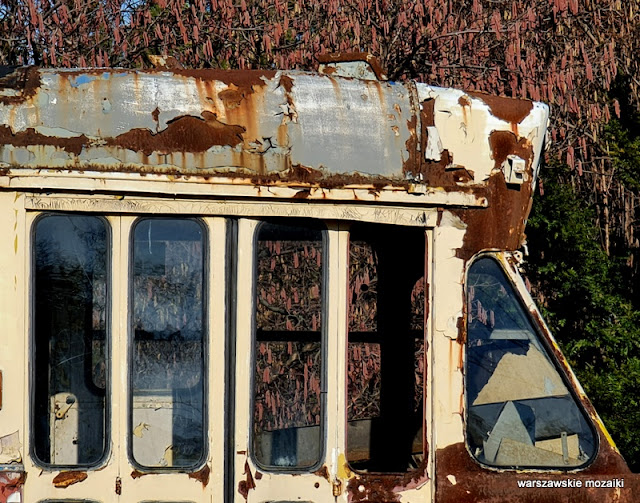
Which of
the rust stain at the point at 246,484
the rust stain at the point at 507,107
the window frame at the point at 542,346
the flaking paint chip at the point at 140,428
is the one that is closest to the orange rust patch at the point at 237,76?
Answer: the rust stain at the point at 507,107

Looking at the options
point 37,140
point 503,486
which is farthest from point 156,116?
point 503,486

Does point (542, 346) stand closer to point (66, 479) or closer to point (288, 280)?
point (288, 280)

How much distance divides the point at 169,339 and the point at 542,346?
131cm

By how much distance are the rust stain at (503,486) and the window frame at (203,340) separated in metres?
0.81

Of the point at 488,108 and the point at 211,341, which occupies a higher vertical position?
the point at 488,108

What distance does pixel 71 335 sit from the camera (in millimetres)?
3330

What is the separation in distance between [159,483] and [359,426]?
1628 millimetres

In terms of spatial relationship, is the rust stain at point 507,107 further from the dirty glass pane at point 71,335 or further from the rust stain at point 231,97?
the dirty glass pane at point 71,335

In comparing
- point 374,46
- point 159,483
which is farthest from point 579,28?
point 159,483

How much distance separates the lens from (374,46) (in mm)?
7395

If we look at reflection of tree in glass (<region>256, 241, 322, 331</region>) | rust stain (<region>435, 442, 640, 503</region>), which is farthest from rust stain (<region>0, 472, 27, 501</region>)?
rust stain (<region>435, 442, 640, 503</region>)

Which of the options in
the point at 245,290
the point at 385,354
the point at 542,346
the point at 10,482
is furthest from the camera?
the point at 385,354

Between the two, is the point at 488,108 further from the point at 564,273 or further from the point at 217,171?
the point at 564,273

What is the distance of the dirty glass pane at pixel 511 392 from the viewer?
133 inches
